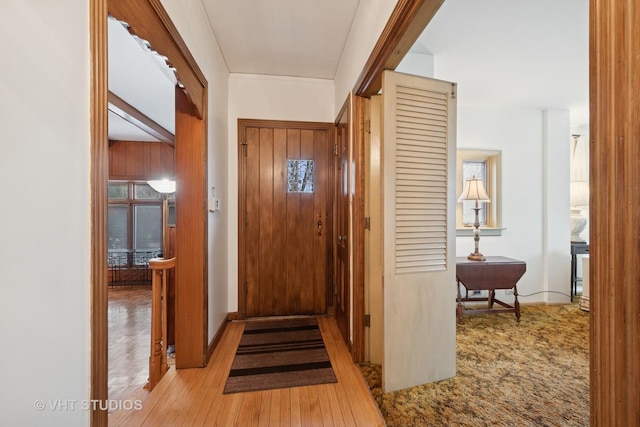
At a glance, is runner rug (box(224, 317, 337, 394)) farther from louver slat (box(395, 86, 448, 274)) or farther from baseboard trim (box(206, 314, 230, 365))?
louver slat (box(395, 86, 448, 274))

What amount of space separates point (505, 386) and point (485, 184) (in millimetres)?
2480

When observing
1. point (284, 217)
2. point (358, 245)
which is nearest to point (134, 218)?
point (284, 217)

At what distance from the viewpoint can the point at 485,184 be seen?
340cm

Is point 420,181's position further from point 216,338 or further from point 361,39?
point 216,338

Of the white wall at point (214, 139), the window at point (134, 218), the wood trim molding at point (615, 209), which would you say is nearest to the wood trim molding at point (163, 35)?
the white wall at point (214, 139)

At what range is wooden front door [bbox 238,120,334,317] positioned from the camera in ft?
9.07

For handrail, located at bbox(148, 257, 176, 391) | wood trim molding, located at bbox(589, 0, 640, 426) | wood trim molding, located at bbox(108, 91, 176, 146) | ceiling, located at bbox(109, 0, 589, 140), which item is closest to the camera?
wood trim molding, located at bbox(589, 0, 640, 426)

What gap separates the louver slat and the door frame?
1345 millimetres

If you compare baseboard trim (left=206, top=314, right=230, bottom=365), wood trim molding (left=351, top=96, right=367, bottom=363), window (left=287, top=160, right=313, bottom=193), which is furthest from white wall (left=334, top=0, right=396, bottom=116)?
baseboard trim (left=206, top=314, right=230, bottom=365)

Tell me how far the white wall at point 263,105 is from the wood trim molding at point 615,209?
2.55m

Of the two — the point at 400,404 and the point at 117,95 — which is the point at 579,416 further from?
the point at 117,95

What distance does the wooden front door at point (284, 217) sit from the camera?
109 inches

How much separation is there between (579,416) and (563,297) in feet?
8.04

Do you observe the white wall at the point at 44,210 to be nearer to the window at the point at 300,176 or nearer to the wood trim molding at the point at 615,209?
the wood trim molding at the point at 615,209
